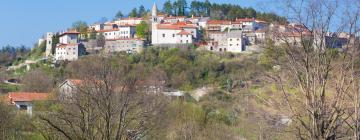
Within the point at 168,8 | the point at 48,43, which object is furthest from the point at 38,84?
the point at 168,8

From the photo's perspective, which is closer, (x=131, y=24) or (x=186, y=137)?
(x=186, y=137)

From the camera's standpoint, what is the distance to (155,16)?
8900 cm

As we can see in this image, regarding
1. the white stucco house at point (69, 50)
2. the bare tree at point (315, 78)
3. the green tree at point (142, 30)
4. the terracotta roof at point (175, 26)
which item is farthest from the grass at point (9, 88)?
the bare tree at point (315, 78)

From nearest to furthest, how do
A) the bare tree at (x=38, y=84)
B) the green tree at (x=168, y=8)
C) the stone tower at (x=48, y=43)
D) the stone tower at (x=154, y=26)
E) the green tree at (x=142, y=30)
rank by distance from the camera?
the bare tree at (x=38, y=84)
the stone tower at (x=154, y=26)
the green tree at (x=142, y=30)
the stone tower at (x=48, y=43)
the green tree at (x=168, y=8)

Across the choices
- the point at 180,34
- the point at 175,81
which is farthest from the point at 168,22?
the point at 175,81

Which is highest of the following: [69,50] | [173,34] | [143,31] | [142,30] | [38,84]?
[142,30]

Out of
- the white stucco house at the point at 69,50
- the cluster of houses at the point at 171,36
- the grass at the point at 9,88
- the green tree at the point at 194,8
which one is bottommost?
the grass at the point at 9,88

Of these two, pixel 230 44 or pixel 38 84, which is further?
pixel 230 44

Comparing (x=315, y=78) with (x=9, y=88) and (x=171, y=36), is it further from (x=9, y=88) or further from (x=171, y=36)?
(x=171, y=36)

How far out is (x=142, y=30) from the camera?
278ft

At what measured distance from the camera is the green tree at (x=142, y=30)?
8412 cm

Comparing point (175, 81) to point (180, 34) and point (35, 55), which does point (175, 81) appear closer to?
point (180, 34)

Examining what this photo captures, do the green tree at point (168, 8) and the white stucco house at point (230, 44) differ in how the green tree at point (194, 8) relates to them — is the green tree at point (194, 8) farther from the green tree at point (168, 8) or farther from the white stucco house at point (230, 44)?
the white stucco house at point (230, 44)

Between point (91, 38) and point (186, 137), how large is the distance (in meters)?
66.0
